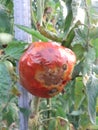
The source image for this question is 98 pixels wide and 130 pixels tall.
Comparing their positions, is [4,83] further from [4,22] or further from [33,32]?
[4,22]

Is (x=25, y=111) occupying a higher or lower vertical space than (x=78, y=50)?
lower

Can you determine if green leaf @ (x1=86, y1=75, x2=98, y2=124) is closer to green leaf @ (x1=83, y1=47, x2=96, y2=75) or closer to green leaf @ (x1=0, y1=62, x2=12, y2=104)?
green leaf @ (x1=83, y1=47, x2=96, y2=75)

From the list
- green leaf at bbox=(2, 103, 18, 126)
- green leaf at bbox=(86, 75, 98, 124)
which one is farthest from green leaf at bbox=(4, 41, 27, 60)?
green leaf at bbox=(2, 103, 18, 126)

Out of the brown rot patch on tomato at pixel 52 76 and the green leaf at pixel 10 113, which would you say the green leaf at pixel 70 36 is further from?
the green leaf at pixel 10 113

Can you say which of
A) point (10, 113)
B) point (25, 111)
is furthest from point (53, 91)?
point (10, 113)

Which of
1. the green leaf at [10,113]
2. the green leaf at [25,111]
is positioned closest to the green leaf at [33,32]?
→ the green leaf at [25,111]
